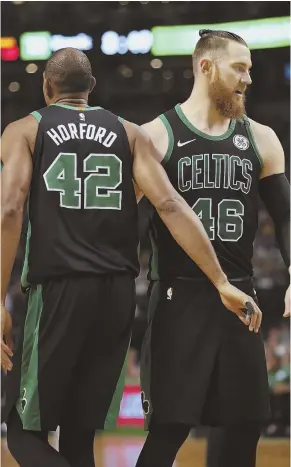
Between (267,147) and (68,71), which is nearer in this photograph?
(68,71)

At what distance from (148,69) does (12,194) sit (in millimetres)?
9007

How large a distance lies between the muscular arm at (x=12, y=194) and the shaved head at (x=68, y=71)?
337 mm

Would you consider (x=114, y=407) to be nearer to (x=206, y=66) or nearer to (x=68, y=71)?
(x=68, y=71)

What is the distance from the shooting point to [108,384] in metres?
3.91

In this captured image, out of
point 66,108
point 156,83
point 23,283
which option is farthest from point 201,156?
point 156,83

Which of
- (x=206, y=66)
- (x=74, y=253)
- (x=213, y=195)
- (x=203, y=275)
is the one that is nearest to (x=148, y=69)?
(x=206, y=66)

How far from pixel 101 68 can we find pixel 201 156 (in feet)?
26.6

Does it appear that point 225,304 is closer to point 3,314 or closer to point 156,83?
point 3,314

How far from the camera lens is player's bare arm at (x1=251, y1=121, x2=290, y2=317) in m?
4.53

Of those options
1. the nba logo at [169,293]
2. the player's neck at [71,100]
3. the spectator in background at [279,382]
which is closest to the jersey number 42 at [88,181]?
the player's neck at [71,100]

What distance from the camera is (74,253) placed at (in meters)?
3.84

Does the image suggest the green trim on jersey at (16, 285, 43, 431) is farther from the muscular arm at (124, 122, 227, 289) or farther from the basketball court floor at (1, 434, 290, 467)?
the basketball court floor at (1, 434, 290, 467)

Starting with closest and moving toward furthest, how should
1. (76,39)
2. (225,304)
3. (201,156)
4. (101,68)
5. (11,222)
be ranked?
(11,222), (225,304), (201,156), (76,39), (101,68)

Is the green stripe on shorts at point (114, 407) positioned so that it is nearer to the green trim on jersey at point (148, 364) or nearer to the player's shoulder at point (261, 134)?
the green trim on jersey at point (148, 364)
